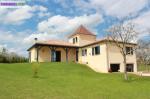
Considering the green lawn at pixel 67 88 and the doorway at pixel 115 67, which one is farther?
the doorway at pixel 115 67

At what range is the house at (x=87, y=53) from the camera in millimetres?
32125

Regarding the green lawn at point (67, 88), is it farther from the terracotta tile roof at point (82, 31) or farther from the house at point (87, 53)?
the terracotta tile roof at point (82, 31)

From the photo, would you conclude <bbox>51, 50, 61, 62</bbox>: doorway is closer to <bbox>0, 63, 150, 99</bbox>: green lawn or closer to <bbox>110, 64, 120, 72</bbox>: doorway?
<bbox>110, 64, 120, 72</bbox>: doorway

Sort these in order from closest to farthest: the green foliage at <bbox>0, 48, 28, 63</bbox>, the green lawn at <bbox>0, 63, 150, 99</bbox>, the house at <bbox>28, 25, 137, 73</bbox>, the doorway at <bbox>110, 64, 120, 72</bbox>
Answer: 1. the green lawn at <bbox>0, 63, 150, 99</bbox>
2. the house at <bbox>28, 25, 137, 73</bbox>
3. the doorway at <bbox>110, 64, 120, 72</bbox>
4. the green foliage at <bbox>0, 48, 28, 63</bbox>

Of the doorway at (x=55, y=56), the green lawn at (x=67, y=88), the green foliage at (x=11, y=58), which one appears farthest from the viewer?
the green foliage at (x=11, y=58)

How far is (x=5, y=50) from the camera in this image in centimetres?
5469

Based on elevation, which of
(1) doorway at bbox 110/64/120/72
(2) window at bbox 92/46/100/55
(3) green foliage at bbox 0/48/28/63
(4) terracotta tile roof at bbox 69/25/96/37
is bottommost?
(1) doorway at bbox 110/64/120/72

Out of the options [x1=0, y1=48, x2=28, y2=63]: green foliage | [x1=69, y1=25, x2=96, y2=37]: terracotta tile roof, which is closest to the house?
[x1=69, y1=25, x2=96, y2=37]: terracotta tile roof

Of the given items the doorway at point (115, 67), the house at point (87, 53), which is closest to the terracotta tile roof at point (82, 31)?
the house at point (87, 53)

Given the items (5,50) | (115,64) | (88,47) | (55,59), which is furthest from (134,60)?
(5,50)

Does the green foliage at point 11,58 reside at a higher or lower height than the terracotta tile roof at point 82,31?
lower

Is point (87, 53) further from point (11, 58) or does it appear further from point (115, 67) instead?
point (11, 58)

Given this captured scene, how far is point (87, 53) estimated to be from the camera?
37000 millimetres

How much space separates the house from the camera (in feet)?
105
